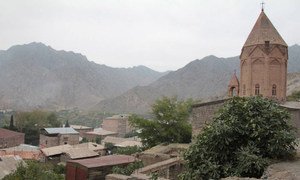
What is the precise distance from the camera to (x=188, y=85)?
130750mm

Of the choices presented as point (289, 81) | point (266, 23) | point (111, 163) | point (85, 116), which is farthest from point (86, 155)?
point (85, 116)

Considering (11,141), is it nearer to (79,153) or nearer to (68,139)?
(68,139)

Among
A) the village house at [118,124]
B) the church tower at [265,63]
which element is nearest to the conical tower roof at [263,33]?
the church tower at [265,63]

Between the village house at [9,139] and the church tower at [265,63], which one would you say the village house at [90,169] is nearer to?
the church tower at [265,63]

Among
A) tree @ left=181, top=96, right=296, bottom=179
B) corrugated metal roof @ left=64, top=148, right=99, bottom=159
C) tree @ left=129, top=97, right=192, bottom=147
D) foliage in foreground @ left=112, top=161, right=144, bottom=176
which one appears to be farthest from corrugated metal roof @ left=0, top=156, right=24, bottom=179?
tree @ left=181, top=96, right=296, bottom=179

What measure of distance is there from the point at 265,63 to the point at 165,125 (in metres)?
9.08

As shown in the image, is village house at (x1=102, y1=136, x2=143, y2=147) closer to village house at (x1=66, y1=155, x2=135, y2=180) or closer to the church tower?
the church tower

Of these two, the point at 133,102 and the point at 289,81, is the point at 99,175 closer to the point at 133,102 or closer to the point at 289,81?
the point at 289,81

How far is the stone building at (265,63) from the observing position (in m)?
23.2

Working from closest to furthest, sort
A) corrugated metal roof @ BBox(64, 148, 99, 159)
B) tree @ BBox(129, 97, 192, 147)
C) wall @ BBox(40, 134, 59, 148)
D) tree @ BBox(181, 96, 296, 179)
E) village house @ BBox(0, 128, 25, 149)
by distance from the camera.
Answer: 1. tree @ BBox(181, 96, 296, 179)
2. corrugated metal roof @ BBox(64, 148, 99, 159)
3. tree @ BBox(129, 97, 192, 147)
4. village house @ BBox(0, 128, 25, 149)
5. wall @ BBox(40, 134, 59, 148)

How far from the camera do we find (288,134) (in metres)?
9.49

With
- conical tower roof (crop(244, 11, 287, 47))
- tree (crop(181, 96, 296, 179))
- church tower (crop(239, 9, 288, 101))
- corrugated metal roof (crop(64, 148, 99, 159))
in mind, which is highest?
conical tower roof (crop(244, 11, 287, 47))

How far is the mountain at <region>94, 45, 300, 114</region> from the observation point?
121m

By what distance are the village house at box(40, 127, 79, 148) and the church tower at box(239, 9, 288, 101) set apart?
92.3 feet
